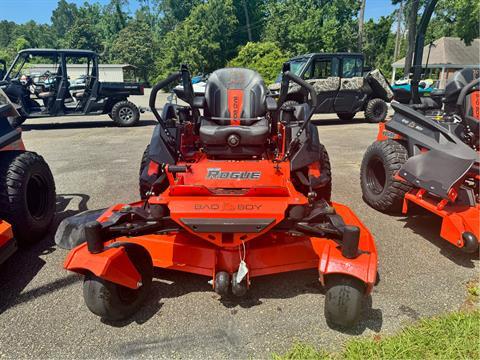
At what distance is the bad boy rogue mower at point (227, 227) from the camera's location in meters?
2.34

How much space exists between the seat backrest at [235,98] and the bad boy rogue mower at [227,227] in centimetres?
29

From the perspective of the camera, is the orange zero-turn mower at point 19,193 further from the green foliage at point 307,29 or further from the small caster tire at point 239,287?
the green foliage at point 307,29

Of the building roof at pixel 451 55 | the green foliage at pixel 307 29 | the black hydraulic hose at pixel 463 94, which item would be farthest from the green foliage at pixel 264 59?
the black hydraulic hose at pixel 463 94

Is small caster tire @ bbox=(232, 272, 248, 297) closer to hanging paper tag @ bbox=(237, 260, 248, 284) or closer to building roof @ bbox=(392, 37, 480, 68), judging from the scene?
hanging paper tag @ bbox=(237, 260, 248, 284)

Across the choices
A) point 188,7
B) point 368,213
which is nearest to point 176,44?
point 188,7

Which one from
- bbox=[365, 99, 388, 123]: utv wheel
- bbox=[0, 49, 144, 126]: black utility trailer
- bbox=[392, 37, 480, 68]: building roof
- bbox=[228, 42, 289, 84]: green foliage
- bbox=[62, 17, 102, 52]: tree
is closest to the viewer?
bbox=[0, 49, 144, 126]: black utility trailer

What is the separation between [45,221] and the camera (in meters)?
3.74

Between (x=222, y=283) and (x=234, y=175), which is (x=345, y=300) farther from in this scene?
(x=234, y=175)

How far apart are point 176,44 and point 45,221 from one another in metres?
34.7

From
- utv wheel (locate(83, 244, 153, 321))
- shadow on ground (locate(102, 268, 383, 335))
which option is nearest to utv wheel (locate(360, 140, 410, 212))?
shadow on ground (locate(102, 268, 383, 335))

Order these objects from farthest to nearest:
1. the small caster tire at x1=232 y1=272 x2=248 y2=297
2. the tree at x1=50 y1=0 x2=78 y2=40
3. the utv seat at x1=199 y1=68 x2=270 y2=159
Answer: the tree at x1=50 y1=0 x2=78 y2=40
the utv seat at x1=199 y1=68 x2=270 y2=159
the small caster tire at x1=232 y1=272 x2=248 y2=297

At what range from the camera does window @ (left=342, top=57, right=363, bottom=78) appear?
38.3 feet

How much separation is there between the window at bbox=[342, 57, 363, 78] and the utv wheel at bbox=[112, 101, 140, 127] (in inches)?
266

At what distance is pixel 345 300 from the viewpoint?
2.29 metres
